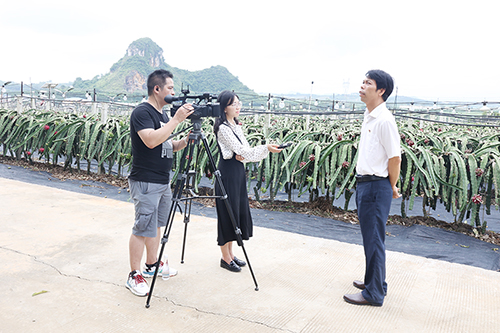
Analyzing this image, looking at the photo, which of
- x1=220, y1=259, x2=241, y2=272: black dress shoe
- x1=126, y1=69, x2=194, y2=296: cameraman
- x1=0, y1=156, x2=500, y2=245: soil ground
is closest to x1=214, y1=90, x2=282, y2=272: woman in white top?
x1=220, y1=259, x2=241, y2=272: black dress shoe

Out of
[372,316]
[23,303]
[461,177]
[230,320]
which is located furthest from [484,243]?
[23,303]

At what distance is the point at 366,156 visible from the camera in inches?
91.3

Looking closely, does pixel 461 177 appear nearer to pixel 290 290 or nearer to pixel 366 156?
pixel 366 156

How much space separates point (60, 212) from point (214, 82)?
228 ft

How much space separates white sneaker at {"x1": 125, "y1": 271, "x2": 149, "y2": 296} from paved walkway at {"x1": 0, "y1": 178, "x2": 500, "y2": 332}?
1.7 inches

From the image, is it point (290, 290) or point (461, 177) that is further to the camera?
point (461, 177)

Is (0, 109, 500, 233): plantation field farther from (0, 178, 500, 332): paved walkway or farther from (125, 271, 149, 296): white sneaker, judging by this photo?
(125, 271, 149, 296): white sneaker

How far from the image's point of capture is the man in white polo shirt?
2.27 metres

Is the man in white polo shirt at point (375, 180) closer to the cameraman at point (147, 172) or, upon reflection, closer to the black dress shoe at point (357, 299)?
the black dress shoe at point (357, 299)

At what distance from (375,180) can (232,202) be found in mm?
952

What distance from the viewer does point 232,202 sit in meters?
2.68

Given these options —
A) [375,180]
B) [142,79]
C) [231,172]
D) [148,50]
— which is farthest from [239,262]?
[148,50]

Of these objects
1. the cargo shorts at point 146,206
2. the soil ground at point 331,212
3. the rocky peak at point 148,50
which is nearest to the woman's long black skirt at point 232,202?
the cargo shorts at point 146,206

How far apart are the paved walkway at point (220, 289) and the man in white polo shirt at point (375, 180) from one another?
0.43 feet
